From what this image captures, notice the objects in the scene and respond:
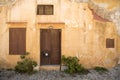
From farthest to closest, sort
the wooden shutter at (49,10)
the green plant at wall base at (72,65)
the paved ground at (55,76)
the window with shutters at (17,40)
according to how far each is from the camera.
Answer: the wooden shutter at (49,10)
the window with shutters at (17,40)
the green plant at wall base at (72,65)
the paved ground at (55,76)

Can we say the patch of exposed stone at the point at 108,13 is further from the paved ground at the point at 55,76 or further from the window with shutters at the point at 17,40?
the window with shutters at the point at 17,40

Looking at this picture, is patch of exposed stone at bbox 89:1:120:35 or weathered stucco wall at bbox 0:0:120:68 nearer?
weathered stucco wall at bbox 0:0:120:68

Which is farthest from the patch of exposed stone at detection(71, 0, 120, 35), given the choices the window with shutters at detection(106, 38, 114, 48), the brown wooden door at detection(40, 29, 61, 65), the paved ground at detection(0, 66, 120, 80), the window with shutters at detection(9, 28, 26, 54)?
the window with shutters at detection(9, 28, 26, 54)

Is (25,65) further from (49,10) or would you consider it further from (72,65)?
(49,10)

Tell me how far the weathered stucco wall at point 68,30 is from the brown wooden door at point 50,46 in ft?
0.98

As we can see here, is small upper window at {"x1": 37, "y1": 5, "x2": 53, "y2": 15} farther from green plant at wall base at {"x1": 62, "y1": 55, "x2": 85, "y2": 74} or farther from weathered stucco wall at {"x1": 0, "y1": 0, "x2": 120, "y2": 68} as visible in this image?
green plant at wall base at {"x1": 62, "y1": 55, "x2": 85, "y2": 74}

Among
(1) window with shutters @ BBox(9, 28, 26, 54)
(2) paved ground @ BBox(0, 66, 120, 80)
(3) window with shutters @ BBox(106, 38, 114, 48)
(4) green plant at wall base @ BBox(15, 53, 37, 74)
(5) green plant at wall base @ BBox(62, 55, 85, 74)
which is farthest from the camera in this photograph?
(3) window with shutters @ BBox(106, 38, 114, 48)

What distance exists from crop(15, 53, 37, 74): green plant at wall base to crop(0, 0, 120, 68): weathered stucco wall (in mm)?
368

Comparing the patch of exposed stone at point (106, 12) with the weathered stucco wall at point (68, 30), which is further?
the patch of exposed stone at point (106, 12)

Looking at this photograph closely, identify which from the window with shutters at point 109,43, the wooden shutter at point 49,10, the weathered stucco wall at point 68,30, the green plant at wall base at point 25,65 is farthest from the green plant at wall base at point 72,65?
the wooden shutter at point 49,10

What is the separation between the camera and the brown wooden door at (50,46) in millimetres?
20125

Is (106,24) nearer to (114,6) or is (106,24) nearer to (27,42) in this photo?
(114,6)

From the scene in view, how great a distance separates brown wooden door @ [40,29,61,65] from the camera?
20.1 meters

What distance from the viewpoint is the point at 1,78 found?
18.3 meters
